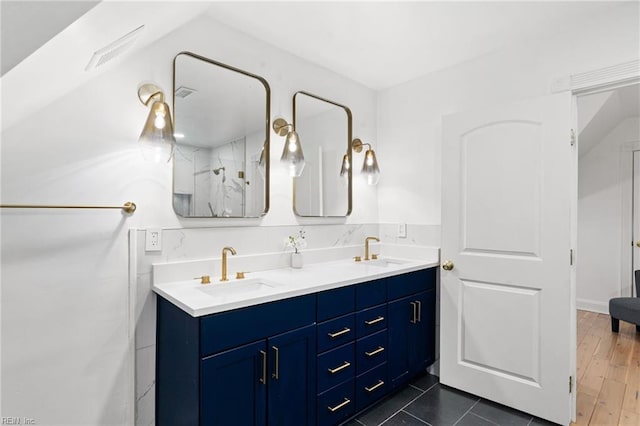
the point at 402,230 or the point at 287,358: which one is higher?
the point at 402,230

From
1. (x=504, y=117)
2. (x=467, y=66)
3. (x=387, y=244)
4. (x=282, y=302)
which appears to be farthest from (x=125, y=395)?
(x=467, y=66)

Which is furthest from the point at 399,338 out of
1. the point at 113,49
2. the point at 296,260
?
the point at 113,49

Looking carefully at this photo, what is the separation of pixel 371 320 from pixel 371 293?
0.56 feet

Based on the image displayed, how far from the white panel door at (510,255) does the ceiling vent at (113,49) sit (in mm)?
2069

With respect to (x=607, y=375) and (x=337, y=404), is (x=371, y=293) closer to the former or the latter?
(x=337, y=404)

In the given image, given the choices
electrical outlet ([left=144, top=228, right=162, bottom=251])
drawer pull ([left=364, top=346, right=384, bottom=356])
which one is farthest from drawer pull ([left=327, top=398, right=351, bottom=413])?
electrical outlet ([left=144, top=228, right=162, bottom=251])

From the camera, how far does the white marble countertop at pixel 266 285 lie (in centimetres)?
147

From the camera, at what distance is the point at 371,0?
6.07 feet

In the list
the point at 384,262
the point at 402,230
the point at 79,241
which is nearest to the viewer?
the point at 79,241

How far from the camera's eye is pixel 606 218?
4.25 m

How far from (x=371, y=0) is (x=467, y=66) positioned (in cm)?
112

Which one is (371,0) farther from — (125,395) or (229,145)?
(125,395)

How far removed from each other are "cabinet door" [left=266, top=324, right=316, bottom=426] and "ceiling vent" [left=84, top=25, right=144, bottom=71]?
1407 millimetres

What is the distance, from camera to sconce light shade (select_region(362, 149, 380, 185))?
2.85m
